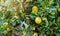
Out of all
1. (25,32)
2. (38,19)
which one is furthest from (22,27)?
(38,19)

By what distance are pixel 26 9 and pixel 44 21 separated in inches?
5.3

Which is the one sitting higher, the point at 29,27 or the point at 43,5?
the point at 43,5

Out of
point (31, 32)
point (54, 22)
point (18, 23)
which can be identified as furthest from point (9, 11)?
point (54, 22)

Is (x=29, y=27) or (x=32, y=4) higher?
(x=32, y=4)

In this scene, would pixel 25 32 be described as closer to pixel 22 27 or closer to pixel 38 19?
pixel 22 27

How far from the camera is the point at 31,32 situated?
1.12m

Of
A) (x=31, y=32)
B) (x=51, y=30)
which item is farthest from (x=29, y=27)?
(x=51, y=30)

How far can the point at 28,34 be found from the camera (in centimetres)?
112

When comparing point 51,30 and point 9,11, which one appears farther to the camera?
point 9,11

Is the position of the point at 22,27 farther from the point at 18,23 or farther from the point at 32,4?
the point at 32,4

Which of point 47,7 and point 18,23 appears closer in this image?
point 47,7

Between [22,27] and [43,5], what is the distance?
0.64 ft

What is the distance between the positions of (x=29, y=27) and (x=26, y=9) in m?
0.11

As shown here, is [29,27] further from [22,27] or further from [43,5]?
[43,5]
